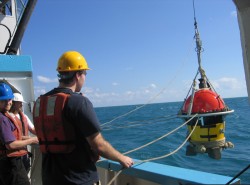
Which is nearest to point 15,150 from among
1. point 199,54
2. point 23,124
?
point 23,124

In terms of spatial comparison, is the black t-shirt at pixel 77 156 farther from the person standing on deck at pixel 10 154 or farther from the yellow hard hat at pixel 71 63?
the person standing on deck at pixel 10 154

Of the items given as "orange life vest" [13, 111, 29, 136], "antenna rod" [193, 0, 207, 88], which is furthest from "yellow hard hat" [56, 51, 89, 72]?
"antenna rod" [193, 0, 207, 88]

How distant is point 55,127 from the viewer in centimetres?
228

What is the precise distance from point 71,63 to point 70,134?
58 centimetres

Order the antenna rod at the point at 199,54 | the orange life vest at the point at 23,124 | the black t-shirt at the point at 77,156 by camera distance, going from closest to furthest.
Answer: the black t-shirt at the point at 77,156 < the orange life vest at the point at 23,124 < the antenna rod at the point at 199,54

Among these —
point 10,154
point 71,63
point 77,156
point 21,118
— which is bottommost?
point 10,154

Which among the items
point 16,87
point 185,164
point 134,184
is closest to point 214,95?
point 134,184

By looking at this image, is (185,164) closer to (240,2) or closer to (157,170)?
(157,170)

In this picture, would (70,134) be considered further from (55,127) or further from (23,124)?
(23,124)

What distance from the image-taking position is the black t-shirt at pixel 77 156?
2176mm

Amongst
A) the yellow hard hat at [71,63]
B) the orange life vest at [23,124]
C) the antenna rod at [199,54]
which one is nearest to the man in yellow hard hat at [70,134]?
the yellow hard hat at [71,63]

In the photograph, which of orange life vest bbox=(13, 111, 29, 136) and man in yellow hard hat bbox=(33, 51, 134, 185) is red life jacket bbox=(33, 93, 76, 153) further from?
orange life vest bbox=(13, 111, 29, 136)

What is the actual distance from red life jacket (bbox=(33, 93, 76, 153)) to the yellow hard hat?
26 cm

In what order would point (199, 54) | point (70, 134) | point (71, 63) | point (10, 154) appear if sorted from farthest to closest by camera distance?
point (199, 54)
point (10, 154)
point (71, 63)
point (70, 134)
